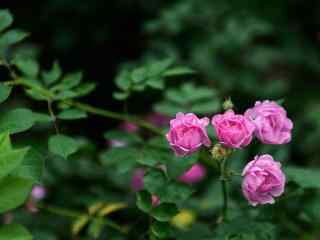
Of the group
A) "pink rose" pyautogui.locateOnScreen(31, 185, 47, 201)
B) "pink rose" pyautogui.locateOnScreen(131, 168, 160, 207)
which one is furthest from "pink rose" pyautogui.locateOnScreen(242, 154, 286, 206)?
"pink rose" pyautogui.locateOnScreen(31, 185, 47, 201)

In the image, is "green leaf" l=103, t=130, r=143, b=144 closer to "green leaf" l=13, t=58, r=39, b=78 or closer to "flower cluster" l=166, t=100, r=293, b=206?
"green leaf" l=13, t=58, r=39, b=78

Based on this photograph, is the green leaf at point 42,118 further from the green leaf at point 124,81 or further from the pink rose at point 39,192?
the pink rose at point 39,192

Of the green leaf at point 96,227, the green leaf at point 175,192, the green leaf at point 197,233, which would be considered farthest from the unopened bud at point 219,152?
the green leaf at point 96,227

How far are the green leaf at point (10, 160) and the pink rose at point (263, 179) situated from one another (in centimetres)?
47

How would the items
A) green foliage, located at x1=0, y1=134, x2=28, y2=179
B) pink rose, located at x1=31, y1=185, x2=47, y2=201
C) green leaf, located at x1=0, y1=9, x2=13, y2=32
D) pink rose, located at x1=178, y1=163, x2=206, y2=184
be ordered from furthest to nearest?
pink rose, located at x1=178, y1=163, x2=206, y2=184
pink rose, located at x1=31, y1=185, x2=47, y2=201
green leaf, located at x1=0, y1=9, x2=13, y2=32
green foliage, located at x1=0, y1=134, x2=28, y2=179

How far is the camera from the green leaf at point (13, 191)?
136 cm

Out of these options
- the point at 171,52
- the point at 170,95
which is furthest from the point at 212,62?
the point at 170,95

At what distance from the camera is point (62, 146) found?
1.64 metres

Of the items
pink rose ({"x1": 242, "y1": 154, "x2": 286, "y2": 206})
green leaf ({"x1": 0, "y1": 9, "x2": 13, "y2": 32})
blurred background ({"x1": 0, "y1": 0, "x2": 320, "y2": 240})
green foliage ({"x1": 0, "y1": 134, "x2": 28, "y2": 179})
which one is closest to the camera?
green foliage ({"x1": 0, "y1": 134, "x2": 28, "y2": 179})

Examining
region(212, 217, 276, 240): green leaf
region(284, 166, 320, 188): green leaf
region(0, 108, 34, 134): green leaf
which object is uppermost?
region(0, 108, 34, 134): green leaf

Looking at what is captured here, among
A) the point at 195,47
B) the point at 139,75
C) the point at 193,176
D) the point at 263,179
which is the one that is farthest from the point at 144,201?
the point at 195,47

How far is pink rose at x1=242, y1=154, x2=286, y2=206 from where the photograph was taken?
4.97 ft

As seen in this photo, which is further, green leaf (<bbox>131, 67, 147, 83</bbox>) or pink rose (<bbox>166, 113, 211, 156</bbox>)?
green leaf (<bbox>131, 67, 147, 83</bbox>)

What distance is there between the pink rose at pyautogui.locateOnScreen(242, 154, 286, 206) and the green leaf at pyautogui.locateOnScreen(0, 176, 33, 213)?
1.48ft
